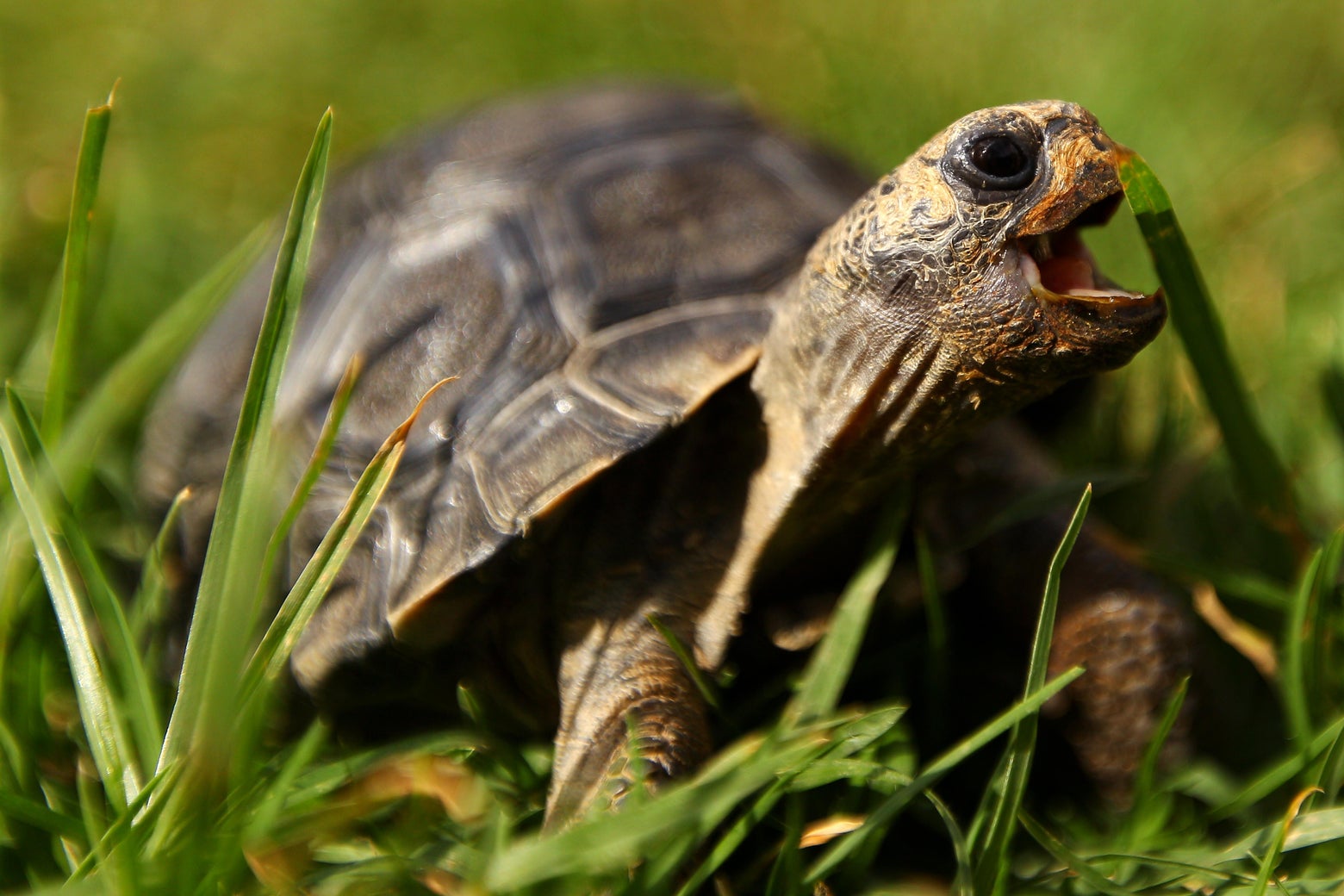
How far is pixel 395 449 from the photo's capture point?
1.57 metres

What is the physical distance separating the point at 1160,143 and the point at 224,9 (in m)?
3.92

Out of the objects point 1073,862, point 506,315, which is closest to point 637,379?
point 506,315

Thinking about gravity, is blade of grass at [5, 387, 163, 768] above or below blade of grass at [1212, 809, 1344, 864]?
above

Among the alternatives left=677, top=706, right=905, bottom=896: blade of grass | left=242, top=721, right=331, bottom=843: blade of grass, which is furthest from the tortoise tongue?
left=242, top=721, right=331, bottom=843: blade of grass

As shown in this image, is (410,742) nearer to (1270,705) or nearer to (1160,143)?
(1270,705)

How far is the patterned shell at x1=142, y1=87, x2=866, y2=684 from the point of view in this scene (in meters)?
1.94

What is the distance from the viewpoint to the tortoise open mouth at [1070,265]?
1616 mm

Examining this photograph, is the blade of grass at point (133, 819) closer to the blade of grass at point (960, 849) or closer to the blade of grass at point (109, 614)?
the blade of grass at point (109, 614)

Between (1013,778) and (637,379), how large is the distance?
0.85 m

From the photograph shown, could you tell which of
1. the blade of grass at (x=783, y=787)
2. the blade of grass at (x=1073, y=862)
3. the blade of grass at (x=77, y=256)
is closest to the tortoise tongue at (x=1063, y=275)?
the blade of grass at (x=783, y=787)

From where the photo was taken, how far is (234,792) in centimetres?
150

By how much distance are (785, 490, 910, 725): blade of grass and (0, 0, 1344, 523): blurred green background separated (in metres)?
1.13

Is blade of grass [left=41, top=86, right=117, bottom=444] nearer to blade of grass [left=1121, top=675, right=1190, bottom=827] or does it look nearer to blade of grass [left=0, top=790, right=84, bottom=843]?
blade of grass [left=0, top=790, right=84, bottom=843]

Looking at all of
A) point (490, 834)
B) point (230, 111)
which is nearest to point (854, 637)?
point (490, 834)
